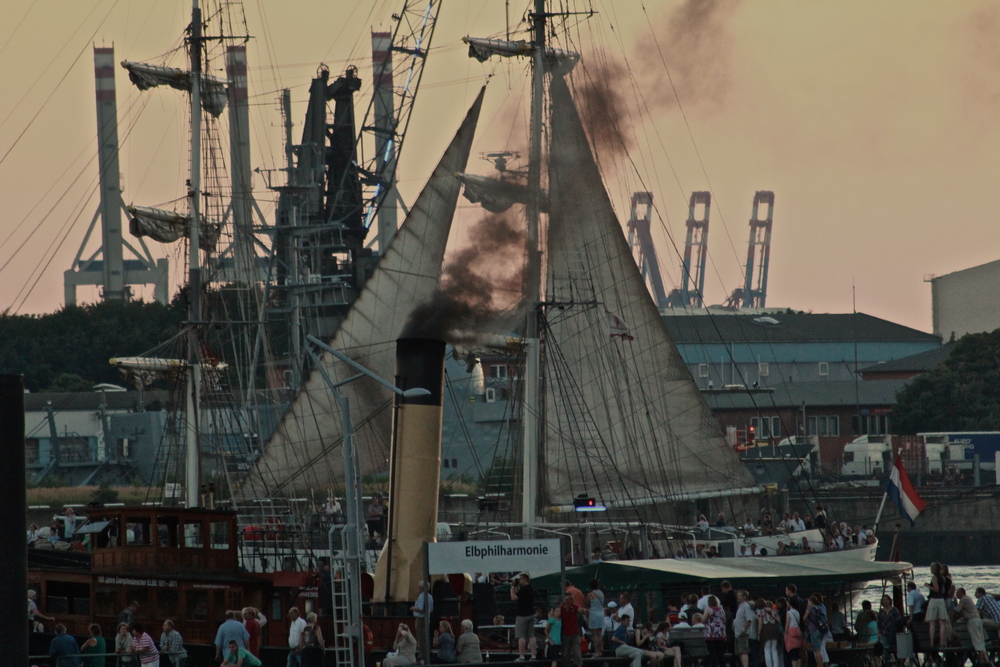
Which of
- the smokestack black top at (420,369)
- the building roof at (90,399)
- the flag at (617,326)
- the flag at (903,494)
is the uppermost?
the building roof at (90,399)

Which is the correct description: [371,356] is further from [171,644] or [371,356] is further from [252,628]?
[171,644]

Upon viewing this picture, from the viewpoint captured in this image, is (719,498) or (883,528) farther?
(883,528)

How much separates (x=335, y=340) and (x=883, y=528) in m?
40.3

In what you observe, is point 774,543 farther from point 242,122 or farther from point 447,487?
point 242,122

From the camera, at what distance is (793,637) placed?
27.5 meters

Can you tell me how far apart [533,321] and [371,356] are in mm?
11318

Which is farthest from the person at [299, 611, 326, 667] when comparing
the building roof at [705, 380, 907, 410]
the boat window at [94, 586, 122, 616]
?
the building roof at [705, 380, 907, 410]

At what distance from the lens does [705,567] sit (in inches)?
1281

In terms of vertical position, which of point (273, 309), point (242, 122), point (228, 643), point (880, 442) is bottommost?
point (228, 643)

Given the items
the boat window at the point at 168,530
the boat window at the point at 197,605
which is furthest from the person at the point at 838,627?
the boat window at the point at 168,530

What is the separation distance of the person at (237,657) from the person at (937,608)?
11.7 meters

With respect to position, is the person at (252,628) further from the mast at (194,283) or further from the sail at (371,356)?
the sail at (371,356)

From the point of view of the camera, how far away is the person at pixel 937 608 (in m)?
28.0

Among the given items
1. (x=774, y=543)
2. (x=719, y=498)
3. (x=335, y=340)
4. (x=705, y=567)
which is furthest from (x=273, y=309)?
(x=705, y=567)
